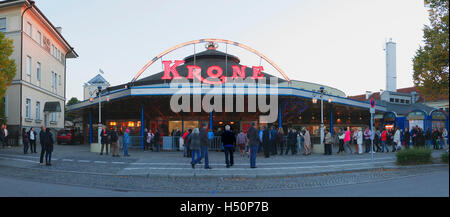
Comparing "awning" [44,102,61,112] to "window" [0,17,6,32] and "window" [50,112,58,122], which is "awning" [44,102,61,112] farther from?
"window" [0,17,6,32]

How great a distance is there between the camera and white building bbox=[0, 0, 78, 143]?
28.9m

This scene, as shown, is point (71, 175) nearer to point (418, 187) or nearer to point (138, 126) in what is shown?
point (418, 187)

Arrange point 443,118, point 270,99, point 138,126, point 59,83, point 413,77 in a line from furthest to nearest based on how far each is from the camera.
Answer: point 59,83
point 138,126
point 443,118
point 270,99
point 413,77

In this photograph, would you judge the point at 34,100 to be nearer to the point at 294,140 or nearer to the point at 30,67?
the point at 30,67

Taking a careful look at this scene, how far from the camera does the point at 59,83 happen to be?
4097 centimetres

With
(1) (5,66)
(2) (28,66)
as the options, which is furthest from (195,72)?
(2) (28,66)

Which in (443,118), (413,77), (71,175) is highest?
(413,77)

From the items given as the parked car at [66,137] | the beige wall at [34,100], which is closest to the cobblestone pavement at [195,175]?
the parked car at [66,137]

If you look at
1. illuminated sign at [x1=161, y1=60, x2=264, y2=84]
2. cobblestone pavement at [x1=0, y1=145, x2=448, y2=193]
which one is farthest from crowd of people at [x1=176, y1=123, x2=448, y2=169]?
illuminated sign at [x1=161, y1=60, x2=264, y2=84]

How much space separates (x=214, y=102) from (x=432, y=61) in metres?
15.5

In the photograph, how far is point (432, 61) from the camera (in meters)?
17.6

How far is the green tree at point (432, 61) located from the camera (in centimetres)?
1720

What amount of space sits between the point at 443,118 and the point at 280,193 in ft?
90.6
